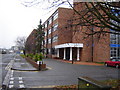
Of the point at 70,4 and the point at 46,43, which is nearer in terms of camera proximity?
the point at 70,4

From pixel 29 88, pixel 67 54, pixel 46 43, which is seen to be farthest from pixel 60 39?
pixel 29 88

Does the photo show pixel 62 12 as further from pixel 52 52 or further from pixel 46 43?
pixel 46 43

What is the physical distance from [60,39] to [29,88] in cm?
3616

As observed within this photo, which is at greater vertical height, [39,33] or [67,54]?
[39,33]

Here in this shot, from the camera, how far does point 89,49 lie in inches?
1486

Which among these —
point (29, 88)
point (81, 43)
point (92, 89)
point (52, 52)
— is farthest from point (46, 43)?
point (92, 89)

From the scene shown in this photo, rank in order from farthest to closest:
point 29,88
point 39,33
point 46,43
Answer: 1. point 46,43
2. point 39,33
3. point 29,88

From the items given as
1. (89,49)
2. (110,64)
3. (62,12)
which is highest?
(62,12)

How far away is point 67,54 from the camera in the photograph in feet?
140

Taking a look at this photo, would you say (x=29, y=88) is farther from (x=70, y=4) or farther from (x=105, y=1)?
(x=105, y=1)

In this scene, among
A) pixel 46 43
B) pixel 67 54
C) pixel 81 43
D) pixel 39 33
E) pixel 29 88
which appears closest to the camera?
pixel 29 88

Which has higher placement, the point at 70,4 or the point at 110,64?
the point at 70,4

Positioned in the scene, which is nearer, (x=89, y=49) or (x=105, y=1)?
(x=105, y=1)

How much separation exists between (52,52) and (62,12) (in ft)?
44.5
